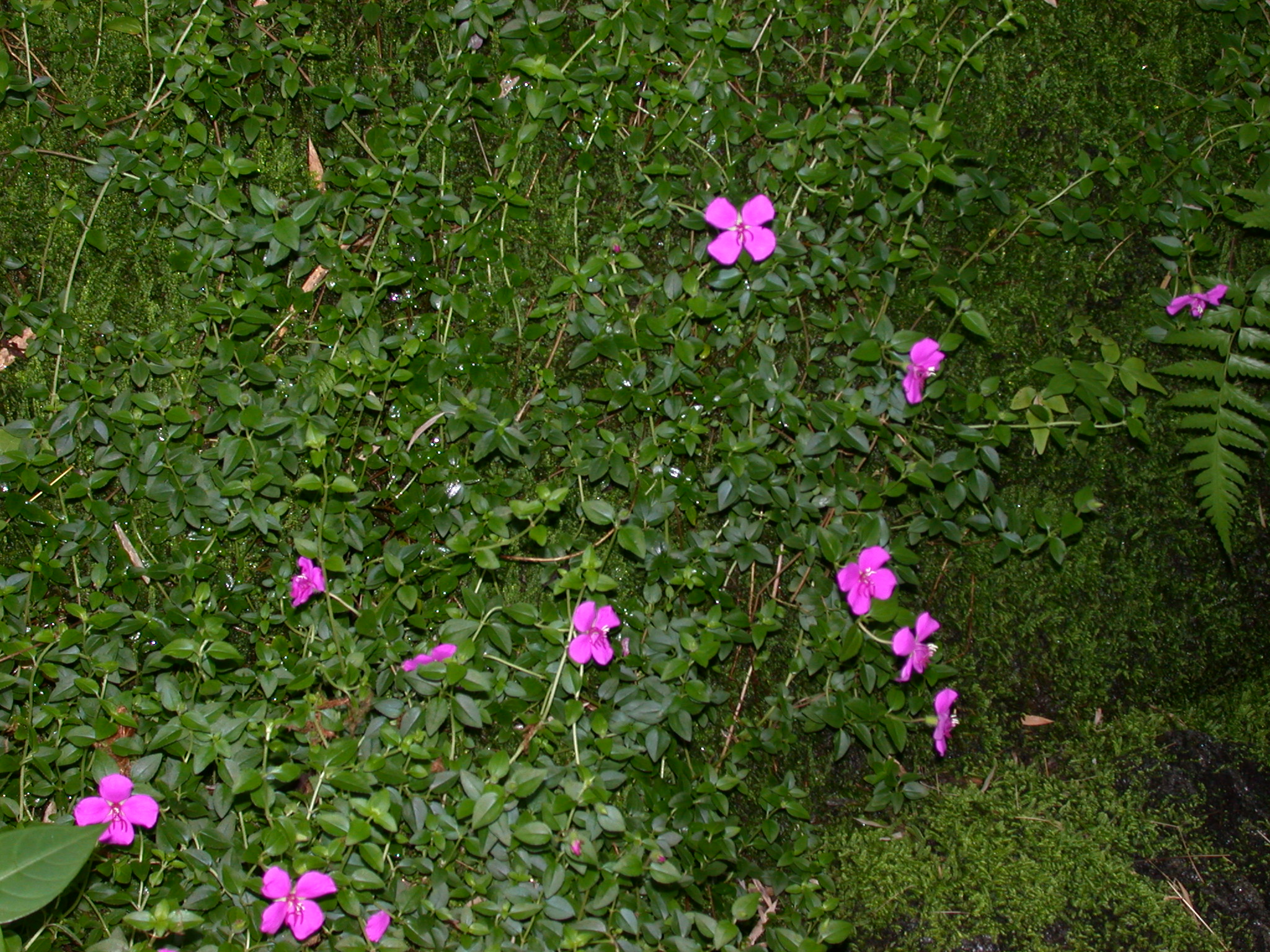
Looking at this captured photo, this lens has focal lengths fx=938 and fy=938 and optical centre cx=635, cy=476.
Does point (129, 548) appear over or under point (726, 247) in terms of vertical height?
under

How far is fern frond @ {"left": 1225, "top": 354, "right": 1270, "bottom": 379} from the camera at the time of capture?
80.8 inches

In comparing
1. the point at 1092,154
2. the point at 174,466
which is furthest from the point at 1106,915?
the point at 174,466

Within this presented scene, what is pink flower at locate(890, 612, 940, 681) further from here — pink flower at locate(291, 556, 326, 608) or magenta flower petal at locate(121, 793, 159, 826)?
magenta flower petal at locate(121, 793, 159, 826)

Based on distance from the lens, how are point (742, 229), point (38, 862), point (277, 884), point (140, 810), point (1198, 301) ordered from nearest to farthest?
point (38, 862) < point (277, 884) < point (140, 810) < point (742, 229) < point (1198, 301)

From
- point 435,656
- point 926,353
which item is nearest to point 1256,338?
point 926,353

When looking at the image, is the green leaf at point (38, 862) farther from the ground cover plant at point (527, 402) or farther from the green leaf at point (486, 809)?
the green leaf at point (486, 809)

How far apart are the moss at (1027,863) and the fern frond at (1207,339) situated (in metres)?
0.85

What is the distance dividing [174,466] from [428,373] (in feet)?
1.90

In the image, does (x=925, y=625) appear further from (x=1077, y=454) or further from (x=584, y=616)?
(x=584, y=616)

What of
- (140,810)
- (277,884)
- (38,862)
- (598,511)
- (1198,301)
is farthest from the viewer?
(1198,301)

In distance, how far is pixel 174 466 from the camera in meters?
2.00

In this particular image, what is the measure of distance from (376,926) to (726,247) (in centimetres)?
150

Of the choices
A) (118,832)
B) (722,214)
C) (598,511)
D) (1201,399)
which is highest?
(722,214)

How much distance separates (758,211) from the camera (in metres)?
1.98
